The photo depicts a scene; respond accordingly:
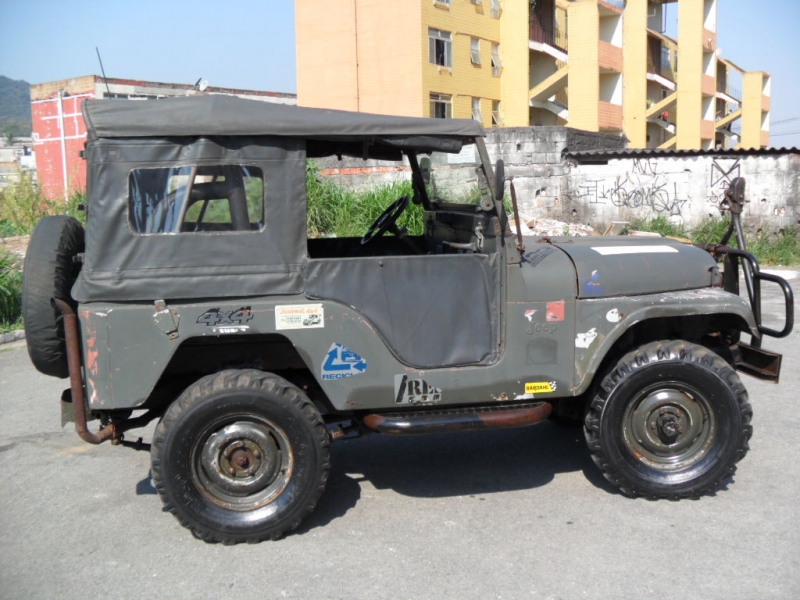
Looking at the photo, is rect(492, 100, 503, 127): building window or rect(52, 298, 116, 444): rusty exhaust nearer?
rect(52, 298, 116, 444): rusty exhaust

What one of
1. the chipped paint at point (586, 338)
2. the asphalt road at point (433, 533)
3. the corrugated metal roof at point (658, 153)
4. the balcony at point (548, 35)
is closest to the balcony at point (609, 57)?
the balcony at point (548, 35)

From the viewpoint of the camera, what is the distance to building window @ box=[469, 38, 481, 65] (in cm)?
3177

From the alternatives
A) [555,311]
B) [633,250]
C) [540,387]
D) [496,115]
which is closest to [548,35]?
[496,115]

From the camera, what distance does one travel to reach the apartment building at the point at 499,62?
2986 centimetres

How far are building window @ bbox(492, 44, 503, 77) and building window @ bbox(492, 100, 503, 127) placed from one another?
1212mm

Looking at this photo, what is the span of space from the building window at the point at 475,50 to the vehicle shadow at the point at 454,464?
2828 cm

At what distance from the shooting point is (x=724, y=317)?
4.68 metres

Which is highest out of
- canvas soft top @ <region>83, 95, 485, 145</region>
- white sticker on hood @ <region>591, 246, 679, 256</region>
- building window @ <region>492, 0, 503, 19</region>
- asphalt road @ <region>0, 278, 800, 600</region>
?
building window @ <region>492, 0, 503, 19</region>

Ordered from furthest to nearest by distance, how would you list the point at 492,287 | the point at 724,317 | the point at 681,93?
the point at 681,93 → the point at 724,317 → the point at 492,287

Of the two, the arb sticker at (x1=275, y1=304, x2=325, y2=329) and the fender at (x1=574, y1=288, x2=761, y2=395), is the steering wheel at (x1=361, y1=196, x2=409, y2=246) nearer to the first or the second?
the arb sticker at (x1=275, y1=304, x2=325, y2=329)

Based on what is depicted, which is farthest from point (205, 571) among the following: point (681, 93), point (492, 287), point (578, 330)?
point (681, 93)

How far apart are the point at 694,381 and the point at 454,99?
28207mm

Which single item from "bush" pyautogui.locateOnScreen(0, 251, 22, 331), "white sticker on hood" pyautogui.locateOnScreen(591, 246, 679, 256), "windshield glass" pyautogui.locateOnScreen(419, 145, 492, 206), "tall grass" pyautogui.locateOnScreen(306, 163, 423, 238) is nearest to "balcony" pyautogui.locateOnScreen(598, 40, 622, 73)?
"tall grass" pyautogui.locateOnScreen(306, 163, 423, 238)

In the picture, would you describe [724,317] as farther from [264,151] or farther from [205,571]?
[205,571]
